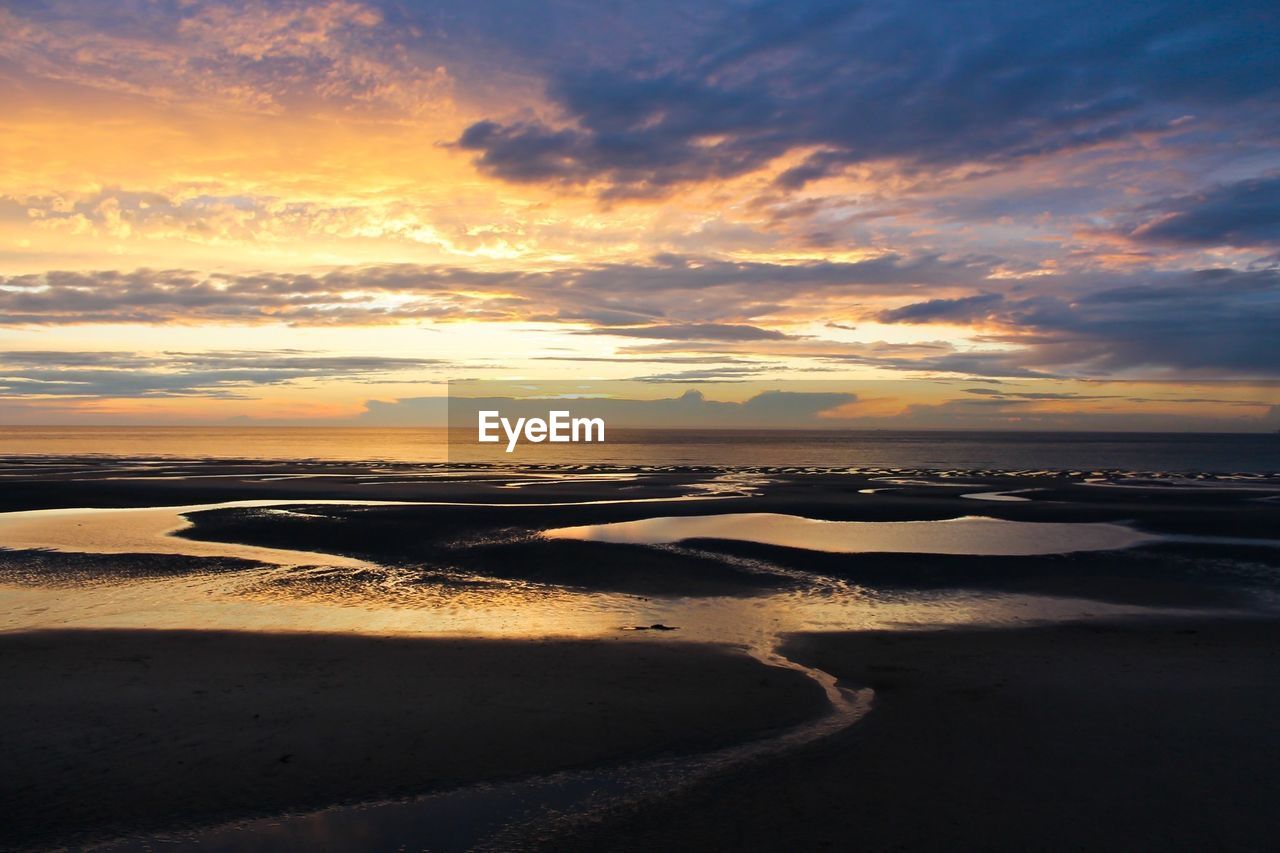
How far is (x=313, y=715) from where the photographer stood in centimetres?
1167

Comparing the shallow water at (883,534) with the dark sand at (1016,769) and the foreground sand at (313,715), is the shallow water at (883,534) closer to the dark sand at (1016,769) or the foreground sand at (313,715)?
the dark sand at (1016,769)

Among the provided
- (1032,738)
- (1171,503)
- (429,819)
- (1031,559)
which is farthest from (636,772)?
(1171,503)

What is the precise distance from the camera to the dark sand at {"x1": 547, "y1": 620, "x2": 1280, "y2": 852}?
844 centimetres

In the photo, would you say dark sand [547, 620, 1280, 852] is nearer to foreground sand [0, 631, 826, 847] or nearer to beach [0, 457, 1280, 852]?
beach [0, 457, 1280, 852]

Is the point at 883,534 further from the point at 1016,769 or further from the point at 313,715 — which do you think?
the point at 313,715

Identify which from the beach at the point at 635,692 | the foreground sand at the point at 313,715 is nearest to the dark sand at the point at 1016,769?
the beach at the point at 635,692

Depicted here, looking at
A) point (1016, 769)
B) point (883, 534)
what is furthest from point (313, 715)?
point (883, 534)

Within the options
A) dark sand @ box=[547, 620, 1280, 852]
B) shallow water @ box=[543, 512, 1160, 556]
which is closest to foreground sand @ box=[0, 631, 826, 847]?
dark sand @ box=[547, 620, 1280, 852]

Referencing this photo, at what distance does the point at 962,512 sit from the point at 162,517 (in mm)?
34404

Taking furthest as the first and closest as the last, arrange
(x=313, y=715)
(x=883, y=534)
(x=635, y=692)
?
(x=883, y=534) < (x=635, y=692) < (x=313, y=715)

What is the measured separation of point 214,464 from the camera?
85625mm

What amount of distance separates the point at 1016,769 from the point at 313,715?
8.56 meters

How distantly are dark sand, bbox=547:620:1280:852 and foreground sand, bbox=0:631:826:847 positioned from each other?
1.49 metres

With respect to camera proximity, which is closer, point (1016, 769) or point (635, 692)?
point (1016, 769)
